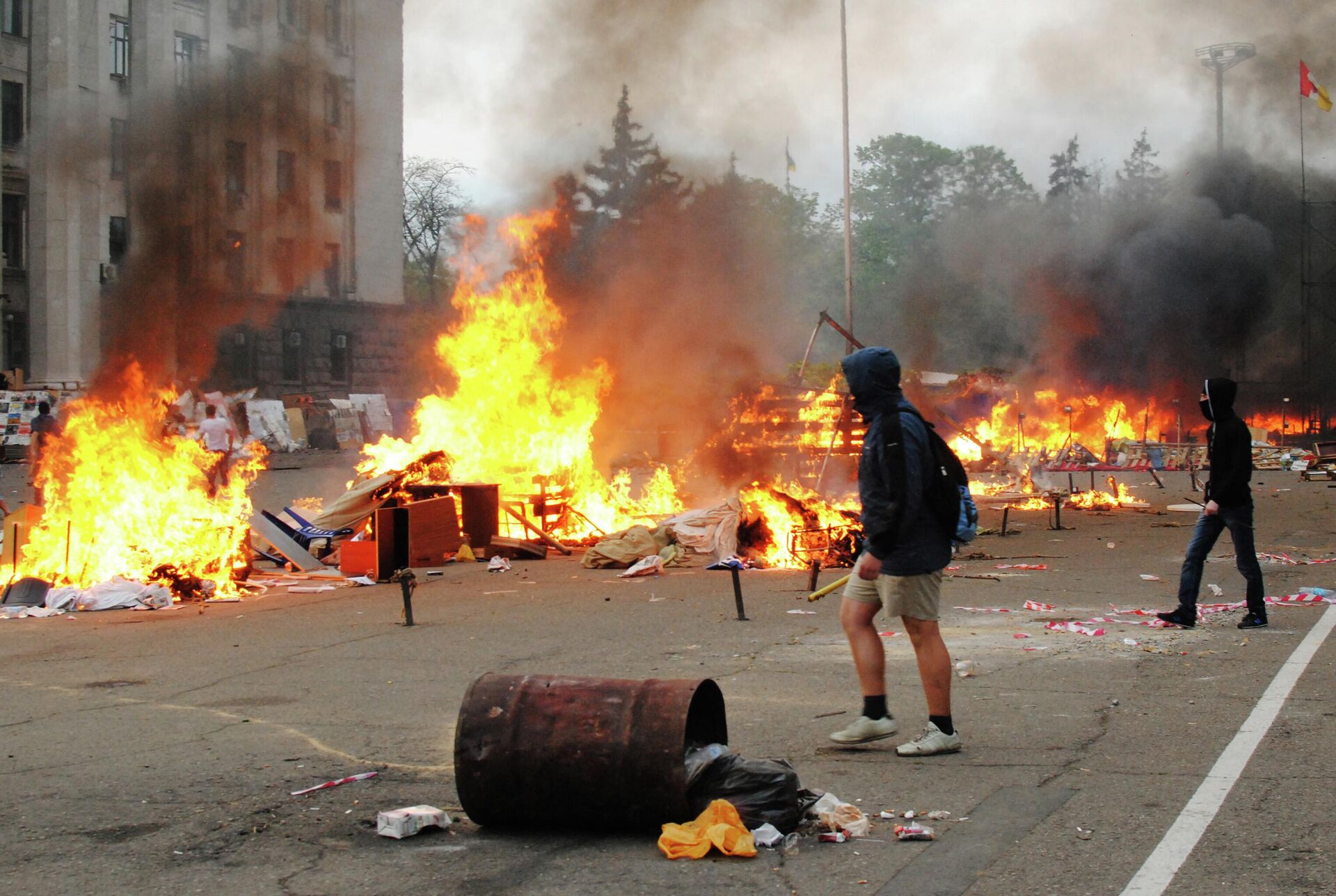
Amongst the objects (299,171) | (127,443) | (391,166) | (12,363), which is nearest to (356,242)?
(391,166)

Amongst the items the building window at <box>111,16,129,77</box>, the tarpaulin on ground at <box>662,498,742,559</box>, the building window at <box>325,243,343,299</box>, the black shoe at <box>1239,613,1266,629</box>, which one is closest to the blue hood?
the black shoe at <box>1239,613,1266,629</box>

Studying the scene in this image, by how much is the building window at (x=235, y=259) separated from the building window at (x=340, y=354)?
18354 mm

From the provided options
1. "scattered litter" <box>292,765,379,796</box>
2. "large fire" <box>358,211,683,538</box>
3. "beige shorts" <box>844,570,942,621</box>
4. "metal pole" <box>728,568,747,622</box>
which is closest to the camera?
"scattered litter" <box>292,765,379,796</box>

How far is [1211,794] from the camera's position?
4.51 m

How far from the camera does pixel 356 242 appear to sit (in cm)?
2344

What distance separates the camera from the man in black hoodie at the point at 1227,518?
8.38 meters

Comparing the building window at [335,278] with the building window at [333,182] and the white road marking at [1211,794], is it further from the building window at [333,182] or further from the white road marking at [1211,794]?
the white road marking at [1211,794]

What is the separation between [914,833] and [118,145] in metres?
12.9

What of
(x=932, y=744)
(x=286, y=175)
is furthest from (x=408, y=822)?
(x=286, y=175)

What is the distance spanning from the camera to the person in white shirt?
15250mm

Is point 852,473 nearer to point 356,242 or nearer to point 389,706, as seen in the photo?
point 356,242

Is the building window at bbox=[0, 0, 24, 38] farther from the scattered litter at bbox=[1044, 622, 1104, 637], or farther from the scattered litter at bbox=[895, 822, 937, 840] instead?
the scattered litter at bbox=[895, 822, 937, 840]

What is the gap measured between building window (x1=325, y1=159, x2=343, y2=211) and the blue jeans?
1125 cm

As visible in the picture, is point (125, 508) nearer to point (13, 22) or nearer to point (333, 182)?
point (333, 182)
